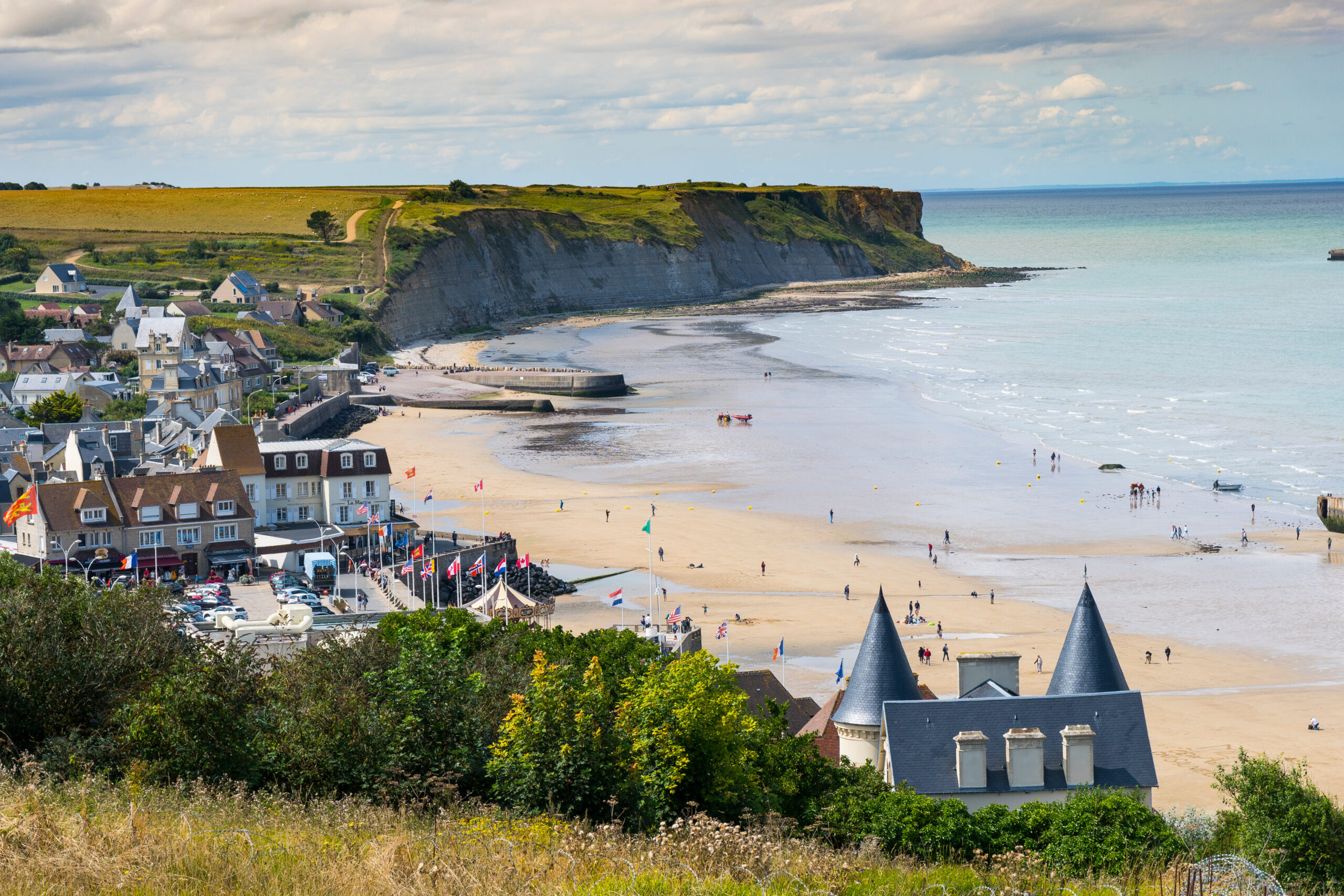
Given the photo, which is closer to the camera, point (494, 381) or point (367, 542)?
point (367, 542)

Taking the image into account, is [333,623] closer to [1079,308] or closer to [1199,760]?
[1199,760]

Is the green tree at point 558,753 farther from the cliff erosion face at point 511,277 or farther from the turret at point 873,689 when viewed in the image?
the cliff erosion face at point 511,277

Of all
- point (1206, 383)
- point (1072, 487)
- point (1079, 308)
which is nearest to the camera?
point (1072, 487)

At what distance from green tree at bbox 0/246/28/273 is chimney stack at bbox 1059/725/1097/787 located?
14766 cm

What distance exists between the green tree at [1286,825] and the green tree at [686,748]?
24.9 ft

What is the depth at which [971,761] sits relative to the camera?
23.7 m

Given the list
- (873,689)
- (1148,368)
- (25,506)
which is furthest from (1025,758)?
(1148,368)

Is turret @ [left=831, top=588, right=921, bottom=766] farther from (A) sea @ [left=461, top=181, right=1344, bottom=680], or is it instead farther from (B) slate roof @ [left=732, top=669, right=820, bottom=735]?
(A) sea @ [left=461, top=181, right=1344, bottom=680]

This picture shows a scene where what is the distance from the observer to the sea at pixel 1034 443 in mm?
50312

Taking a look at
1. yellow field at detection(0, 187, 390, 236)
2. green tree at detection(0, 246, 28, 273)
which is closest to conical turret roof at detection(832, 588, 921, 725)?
green tree at detection(0, 246, 28, 273)

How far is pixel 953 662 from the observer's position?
4097 cm

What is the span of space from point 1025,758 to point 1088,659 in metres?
4.31

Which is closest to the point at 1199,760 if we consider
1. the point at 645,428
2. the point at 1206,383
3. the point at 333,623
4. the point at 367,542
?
the point at 333,623

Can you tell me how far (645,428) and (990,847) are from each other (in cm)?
6722
